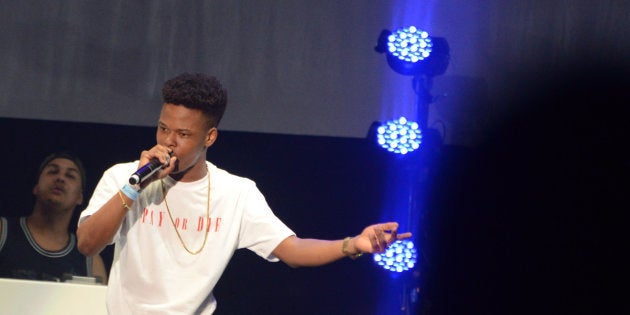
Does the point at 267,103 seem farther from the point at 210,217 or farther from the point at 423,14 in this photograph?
the point at 210,217

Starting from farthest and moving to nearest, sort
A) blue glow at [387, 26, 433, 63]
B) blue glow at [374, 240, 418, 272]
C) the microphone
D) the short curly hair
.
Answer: blue glow at [374, 240, 418, 272]
blue glow at [387, 26, 433, 63]
the short curly hair
the microphone

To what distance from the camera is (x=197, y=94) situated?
3078 millimetres

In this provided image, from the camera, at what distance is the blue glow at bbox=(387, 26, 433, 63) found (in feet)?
15.6

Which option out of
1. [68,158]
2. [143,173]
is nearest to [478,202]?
[68,158]

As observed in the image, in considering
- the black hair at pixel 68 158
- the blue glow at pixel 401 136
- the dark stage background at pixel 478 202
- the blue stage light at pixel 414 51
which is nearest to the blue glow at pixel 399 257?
the dark stage background at pixel 478 202

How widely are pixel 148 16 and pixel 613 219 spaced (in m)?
2.81

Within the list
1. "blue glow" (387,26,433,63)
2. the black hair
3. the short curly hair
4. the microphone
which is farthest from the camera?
the black hair

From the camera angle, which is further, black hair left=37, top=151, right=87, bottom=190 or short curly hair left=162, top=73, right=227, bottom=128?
black hair left=37, top=151, right=87, bottom=190

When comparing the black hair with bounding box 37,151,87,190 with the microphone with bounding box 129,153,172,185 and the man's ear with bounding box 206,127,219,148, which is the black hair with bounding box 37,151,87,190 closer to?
the man's ear with bounding box 206,127,219,148

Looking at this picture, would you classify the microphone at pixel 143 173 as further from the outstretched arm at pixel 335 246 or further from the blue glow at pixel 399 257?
the blue glow at pixel 399 257

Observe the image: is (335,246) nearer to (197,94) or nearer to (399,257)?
(197,94)

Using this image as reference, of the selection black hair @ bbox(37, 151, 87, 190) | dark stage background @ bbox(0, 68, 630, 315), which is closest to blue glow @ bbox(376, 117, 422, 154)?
dark stage background @ bbox(0, 68, 630, 315)

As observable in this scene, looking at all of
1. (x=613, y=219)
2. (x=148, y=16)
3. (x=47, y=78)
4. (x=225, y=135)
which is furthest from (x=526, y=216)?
(x=47, y=78)

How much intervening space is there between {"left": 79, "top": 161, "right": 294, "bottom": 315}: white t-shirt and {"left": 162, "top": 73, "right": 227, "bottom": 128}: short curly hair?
0.21 m
